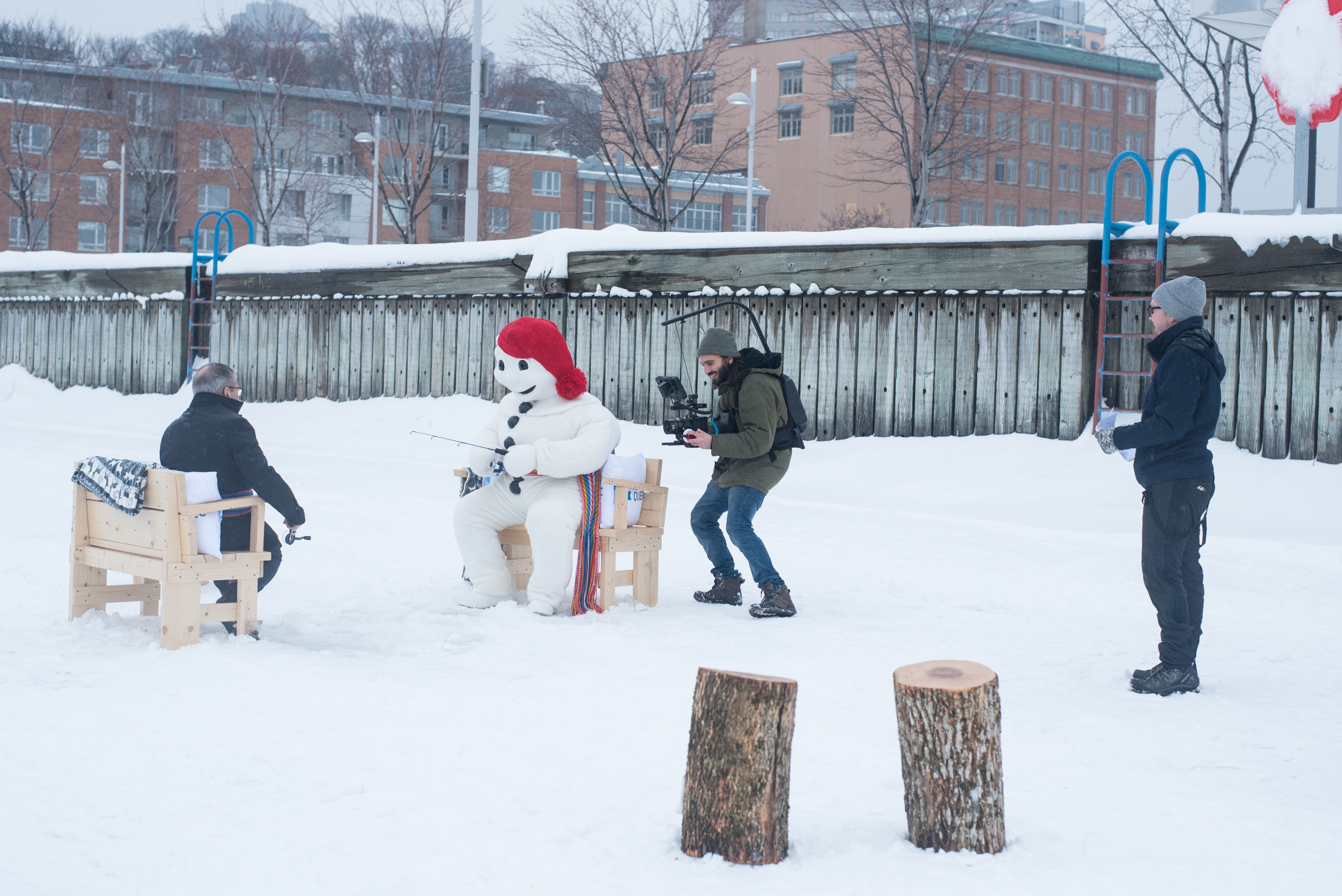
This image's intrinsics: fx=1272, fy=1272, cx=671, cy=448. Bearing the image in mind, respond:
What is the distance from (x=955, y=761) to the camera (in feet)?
11.7

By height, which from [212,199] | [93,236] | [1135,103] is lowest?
[93,236]

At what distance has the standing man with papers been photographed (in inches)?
203

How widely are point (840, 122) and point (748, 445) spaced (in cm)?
6372

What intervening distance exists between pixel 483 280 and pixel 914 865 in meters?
12.2

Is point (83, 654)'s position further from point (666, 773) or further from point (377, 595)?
point (666, 773)

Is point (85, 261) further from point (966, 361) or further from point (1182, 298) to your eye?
point (1182, 298)

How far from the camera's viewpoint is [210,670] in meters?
5.22

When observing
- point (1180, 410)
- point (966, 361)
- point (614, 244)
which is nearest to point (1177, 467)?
point (1180, 410)

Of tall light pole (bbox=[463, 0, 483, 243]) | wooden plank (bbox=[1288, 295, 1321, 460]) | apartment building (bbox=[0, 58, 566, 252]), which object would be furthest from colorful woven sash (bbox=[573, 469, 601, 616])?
apartment building (bbox=[0, 58, 566, 252])

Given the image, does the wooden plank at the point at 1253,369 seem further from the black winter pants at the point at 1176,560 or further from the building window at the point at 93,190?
the building window at the point at 93,190

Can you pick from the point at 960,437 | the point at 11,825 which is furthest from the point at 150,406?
the point at 11,825

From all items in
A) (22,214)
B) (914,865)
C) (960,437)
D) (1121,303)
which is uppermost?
(22,214)

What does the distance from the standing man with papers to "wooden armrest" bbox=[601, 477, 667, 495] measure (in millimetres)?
2585

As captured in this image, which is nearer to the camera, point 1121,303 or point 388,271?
point 1121,303
